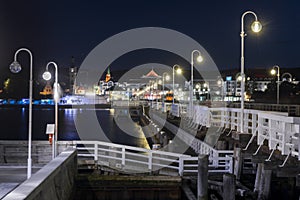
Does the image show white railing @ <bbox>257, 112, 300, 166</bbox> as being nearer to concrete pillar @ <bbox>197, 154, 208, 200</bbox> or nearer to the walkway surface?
concrete pillar @ <bbox>197, 154, 208, 200</bbox>

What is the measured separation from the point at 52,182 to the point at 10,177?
16.0ft

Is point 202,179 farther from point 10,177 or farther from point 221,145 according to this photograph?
point 10,177

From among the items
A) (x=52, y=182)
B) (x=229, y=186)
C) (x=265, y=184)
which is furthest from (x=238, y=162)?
(x=52, y=182)

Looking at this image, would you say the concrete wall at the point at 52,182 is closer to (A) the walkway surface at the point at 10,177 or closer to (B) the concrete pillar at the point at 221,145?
(A) the walkway surface at the point at 10,177

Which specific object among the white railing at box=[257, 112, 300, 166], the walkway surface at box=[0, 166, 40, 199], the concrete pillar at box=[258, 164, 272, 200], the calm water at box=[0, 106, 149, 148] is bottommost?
the calm water at box=[0, 106, 149, 148]

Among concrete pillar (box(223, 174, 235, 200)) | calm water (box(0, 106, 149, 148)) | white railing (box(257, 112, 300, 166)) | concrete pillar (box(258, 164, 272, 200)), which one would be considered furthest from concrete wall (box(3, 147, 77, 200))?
calm water (box(0, 106, 149, 148))

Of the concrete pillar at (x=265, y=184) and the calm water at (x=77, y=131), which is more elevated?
the concrete pillar at (x=265, y=184)

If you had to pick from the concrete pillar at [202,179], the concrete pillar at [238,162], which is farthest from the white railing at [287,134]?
the concrete pillar at [202,179]

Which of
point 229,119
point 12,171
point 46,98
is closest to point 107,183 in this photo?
point 12,171

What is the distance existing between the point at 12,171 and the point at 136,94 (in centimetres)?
17371

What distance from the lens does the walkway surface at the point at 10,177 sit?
11.3m

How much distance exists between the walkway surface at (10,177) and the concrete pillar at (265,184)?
6.89 m

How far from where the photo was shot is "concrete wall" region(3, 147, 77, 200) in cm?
712

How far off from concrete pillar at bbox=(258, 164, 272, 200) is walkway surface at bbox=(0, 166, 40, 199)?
689 cm
